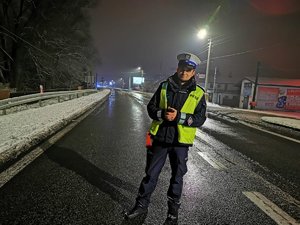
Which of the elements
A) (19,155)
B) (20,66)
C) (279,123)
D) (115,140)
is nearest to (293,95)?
(279,123)

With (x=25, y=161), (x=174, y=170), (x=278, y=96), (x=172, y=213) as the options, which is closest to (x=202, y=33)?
(x=25, y=161)

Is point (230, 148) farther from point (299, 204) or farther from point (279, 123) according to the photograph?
point (279, 123)

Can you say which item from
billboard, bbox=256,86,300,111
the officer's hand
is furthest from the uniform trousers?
billboard, bbox=256,86,300,111

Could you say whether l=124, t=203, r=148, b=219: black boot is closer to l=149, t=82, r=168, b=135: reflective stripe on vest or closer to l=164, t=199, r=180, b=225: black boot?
l=164, t=199, r=180, b=225: black boot

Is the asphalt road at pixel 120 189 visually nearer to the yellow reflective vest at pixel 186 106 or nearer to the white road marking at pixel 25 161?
the white road marking at pixel 25 161

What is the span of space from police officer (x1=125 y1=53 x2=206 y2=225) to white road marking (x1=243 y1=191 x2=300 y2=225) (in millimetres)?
1243

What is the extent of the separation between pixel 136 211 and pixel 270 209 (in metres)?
1.81

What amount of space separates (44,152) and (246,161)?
4.56m

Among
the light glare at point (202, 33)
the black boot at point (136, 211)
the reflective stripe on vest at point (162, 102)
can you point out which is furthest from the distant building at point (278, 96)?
the black boot at point (136, 211)

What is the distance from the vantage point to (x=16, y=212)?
3.01 metres

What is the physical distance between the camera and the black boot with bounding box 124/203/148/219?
118 inches

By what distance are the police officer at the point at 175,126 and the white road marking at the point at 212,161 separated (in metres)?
2.32

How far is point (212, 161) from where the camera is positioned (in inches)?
220

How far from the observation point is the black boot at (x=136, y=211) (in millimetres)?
3000
